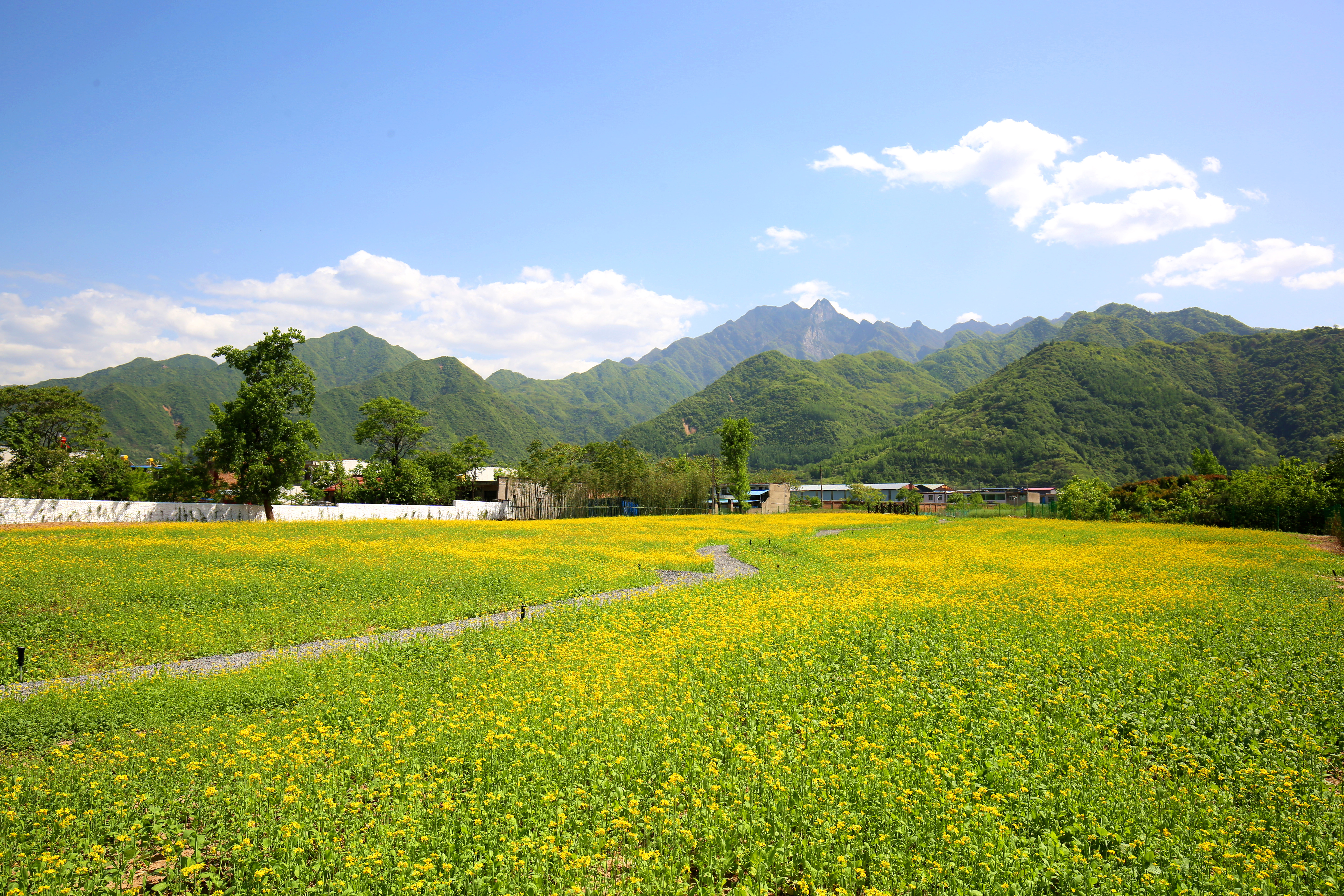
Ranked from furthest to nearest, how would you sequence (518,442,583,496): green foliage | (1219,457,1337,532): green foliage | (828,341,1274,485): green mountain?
(828,341,1274,485): green mountain → (518,442,583,496): green foliage → (1219,457,1337,532): green foliage

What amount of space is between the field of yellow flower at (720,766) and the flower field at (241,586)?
3.60m

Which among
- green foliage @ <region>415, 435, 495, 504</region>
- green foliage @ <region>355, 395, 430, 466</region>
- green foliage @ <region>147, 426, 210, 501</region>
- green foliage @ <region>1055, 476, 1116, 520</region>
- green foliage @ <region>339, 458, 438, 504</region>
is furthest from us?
green foliage @ <region>415, 435, 495, 504</region>

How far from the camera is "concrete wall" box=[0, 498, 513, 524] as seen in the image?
35.2 m

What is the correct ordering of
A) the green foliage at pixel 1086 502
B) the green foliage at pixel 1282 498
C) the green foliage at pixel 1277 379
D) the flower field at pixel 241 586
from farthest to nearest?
the green foliage at pixel 1277 379, the green foliage at pixel 1086 502, the green foliage at pixel 1282 498, the flower field at pixel 241 586

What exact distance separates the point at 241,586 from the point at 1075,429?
15086cm

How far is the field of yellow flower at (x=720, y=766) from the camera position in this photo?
5.19 m

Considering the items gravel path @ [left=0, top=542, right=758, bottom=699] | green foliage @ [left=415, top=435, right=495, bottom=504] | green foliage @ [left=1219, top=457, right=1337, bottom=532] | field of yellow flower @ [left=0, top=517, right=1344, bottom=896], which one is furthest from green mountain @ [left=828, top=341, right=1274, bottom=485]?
field of yellow flower @ [left=0, top=517, right=1344, bottom=896]

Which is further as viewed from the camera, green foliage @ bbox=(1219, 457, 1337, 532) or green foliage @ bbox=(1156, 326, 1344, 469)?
green foliage @ bbox=(1156, 326, 1344, 469)

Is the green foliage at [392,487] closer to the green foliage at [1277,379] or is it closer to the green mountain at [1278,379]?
the green foliage at [1277,379]

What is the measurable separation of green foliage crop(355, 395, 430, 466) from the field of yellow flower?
5781 cm

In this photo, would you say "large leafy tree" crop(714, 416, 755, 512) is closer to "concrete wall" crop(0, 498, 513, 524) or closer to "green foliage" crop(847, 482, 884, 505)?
"concrete wall" crop(0, 498, 513, 524)

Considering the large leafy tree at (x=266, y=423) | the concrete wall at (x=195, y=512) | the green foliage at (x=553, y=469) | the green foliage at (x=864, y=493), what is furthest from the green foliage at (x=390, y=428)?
the green foliage at (x=864, y=493)

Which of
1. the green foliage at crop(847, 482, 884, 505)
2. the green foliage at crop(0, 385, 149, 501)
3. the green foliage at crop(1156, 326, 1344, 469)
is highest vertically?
the green foliage at crop(1156, 326, 1344, 469)

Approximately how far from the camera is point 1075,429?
428 ft
